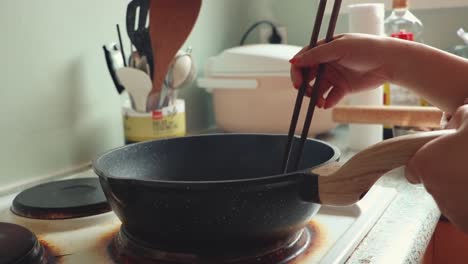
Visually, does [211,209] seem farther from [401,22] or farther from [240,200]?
[401,22]

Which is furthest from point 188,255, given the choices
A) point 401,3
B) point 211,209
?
point 401,3

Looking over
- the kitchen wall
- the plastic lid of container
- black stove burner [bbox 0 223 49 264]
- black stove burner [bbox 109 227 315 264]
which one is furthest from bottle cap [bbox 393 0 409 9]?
black stove burner [bbox 0 223 49 264]

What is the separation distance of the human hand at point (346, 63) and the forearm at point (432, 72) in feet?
0.06

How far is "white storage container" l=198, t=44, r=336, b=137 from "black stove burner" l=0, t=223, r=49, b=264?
65 cm

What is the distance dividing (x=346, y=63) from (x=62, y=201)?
40 centimetres

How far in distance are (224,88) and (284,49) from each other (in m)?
0.15

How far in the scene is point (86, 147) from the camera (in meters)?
0.97

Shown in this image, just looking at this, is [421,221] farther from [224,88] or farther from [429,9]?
[429,9]

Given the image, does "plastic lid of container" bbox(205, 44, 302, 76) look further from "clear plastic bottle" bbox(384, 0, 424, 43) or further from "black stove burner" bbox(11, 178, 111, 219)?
"black stove burner" bbox(11, 178, 111, 219)

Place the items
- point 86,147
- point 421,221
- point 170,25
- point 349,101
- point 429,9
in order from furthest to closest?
point 429,9, point 349,101, point 86,147, point 170,25, point 421,221

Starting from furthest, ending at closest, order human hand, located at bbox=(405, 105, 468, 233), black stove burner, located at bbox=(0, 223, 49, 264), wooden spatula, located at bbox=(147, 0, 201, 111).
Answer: wooden spatula, located at bbox=(147, 0, 201, 111) → black stove burner, located at bbox=(0, 223, 49, 264) → human hand, located at bbox=(405, 105, 468, 233)

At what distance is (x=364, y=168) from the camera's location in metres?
0.43

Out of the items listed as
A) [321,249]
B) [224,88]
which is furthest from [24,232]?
[224,88]

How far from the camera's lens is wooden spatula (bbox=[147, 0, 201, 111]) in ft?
2.62
